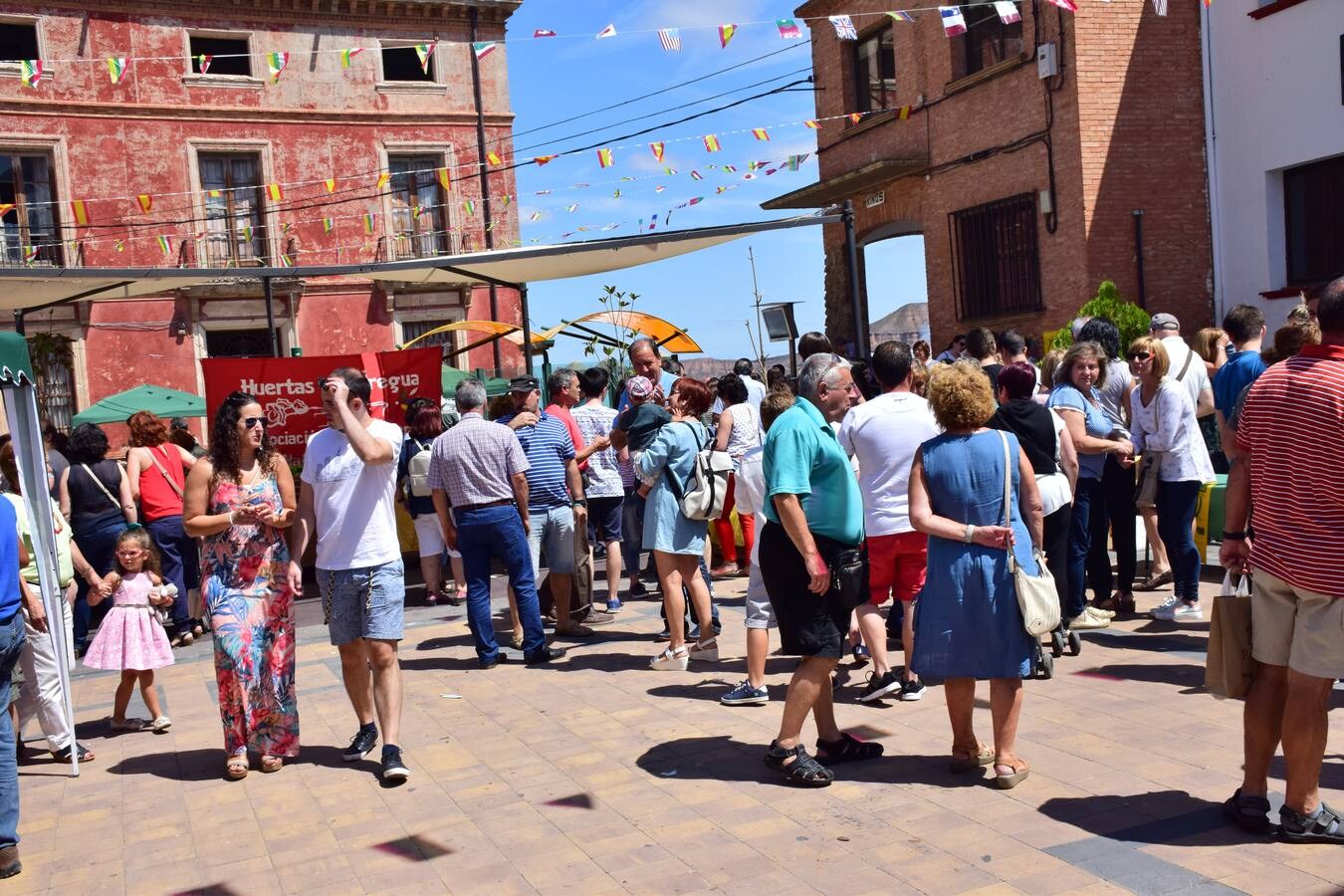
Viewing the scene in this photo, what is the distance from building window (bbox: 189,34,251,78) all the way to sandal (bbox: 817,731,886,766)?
25.6 m

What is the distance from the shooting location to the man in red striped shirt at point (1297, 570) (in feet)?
12.6

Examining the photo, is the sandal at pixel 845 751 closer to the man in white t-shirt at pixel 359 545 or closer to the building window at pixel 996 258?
the man in white t-shirt at pixel 359 545

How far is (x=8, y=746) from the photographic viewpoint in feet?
15.8

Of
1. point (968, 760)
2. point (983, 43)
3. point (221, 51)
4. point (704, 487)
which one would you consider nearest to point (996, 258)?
point (983, 43)

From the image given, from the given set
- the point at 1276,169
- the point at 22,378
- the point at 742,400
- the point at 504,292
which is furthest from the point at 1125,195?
the point at 504,292

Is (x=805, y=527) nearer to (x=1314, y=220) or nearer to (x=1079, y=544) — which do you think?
(x=1079, y=544)

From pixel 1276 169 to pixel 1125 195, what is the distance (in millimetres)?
1728

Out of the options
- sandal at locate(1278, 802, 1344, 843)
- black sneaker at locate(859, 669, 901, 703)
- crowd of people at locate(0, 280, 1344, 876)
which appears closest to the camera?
sandal at locate(1278, 802, 1344, 843)

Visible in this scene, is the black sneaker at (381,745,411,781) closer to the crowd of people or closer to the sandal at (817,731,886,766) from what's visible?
the crowd of people

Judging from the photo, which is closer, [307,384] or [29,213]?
[307,384]

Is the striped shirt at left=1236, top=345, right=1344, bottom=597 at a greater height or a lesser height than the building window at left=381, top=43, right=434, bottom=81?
lesser

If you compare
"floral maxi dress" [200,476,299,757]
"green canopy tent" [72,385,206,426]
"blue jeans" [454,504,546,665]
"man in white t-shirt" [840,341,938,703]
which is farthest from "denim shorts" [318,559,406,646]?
"green canopy tent" [72,385,206,426]

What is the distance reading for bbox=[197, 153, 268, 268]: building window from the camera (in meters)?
27.0

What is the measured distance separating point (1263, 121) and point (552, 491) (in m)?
11.2
